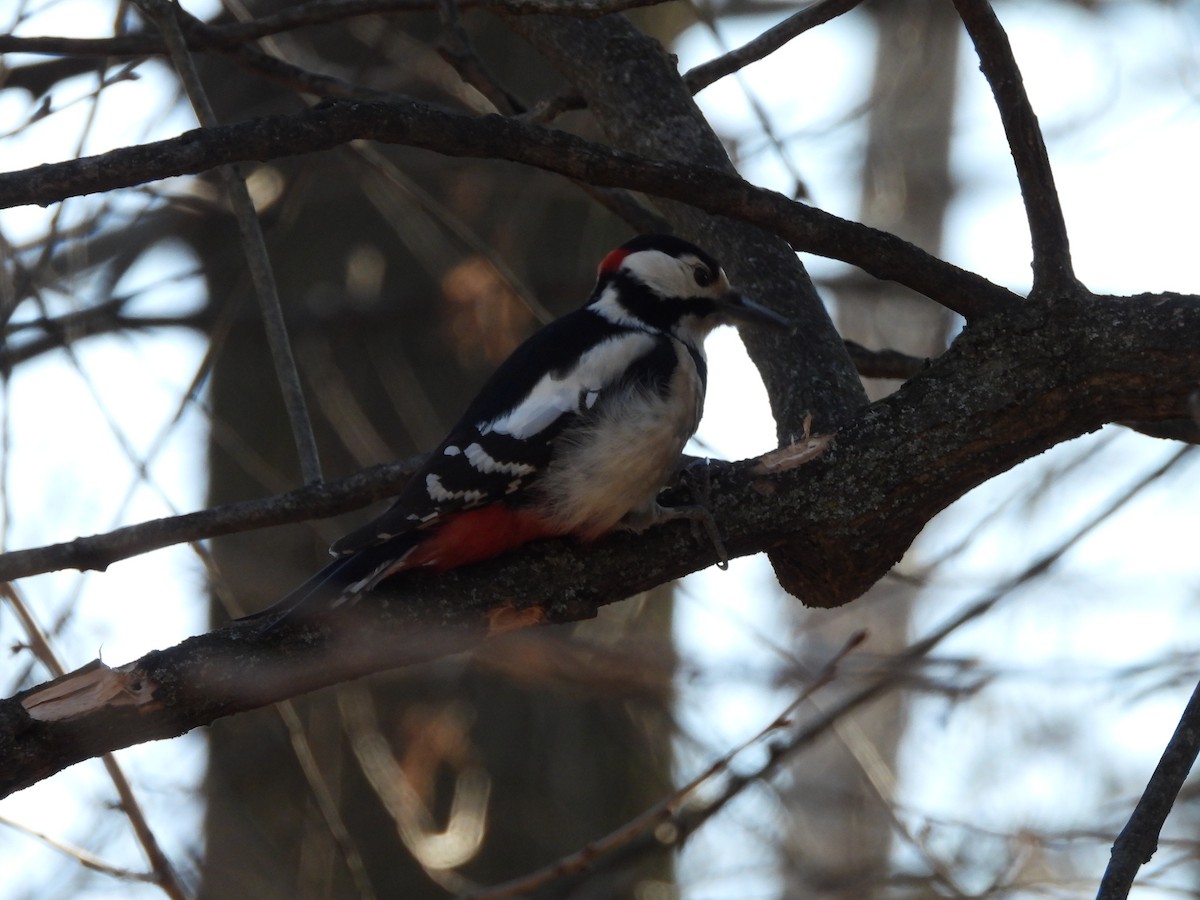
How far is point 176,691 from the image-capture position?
2.27 metres

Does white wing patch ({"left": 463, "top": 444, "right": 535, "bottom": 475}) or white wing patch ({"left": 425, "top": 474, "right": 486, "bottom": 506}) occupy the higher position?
white wing patch ({"left": 463, "top": 444, "right": 535, "bottom": 475})

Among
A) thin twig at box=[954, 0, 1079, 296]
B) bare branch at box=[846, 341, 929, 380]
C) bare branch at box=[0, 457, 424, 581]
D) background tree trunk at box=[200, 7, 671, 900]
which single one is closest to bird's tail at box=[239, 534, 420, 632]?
bare branch at box=[0, 457, 424, 581]

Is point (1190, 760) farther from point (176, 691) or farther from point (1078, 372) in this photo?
point (176, 691)

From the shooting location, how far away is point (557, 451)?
3.00 metres

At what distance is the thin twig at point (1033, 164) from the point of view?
243 centimetres

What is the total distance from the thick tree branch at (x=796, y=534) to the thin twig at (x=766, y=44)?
0.83m

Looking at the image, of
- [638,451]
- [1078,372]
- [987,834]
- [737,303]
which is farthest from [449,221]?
[987,834]

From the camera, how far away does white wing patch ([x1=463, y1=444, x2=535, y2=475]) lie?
9.56 feet

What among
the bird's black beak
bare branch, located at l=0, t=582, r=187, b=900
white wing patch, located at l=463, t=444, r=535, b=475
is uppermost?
the bird's black beak

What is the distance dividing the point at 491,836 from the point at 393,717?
58cm

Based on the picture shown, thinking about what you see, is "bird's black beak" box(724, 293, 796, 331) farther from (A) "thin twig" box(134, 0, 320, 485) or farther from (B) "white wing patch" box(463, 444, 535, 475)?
(A) "thin twig" box(134, 0, 320, 485)

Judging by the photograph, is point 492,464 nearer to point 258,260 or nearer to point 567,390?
point 567,390

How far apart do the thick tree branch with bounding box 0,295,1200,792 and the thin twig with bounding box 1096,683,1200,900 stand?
1.99ft

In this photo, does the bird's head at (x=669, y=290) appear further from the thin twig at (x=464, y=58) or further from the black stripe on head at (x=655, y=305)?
the thin twig at (x=464, y=58)
